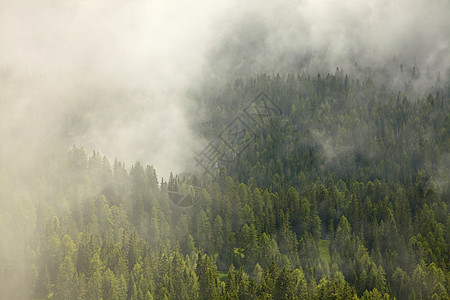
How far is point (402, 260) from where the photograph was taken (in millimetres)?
157125

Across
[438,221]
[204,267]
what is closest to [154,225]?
[204,267]

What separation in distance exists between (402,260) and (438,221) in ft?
106

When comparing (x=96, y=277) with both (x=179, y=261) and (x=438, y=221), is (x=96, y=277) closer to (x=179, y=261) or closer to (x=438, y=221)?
(x=179, y=261)

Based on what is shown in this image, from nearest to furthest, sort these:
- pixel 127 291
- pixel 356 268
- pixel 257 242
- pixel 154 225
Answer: pixel 127 291 → pixel 356 268 → pixel 257 242 → pixel 154 225

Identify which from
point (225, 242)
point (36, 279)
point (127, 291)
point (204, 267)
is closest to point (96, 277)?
point (127, 291)

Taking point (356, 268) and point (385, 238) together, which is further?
point (385, 238)

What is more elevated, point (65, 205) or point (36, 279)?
point (65, 205)

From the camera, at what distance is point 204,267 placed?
144 meters

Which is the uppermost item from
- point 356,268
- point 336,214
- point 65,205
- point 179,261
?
point 65,205

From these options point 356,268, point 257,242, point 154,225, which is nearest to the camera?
point 356,268

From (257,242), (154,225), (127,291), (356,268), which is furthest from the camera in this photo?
(154,225)

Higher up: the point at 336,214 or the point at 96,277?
the point at 336,214

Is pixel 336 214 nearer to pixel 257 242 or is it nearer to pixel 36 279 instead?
pixel 257 242

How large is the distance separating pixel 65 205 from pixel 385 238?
4707 inches
